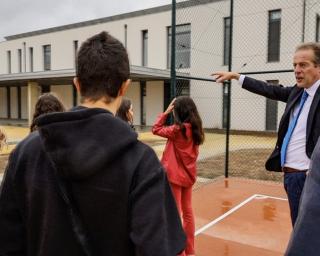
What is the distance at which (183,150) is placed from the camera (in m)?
3.87

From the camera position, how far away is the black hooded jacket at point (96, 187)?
3.78 ft

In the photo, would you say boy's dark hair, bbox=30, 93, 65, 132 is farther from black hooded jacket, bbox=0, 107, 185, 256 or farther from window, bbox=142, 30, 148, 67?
window, bbox=142, 30, 148, 67

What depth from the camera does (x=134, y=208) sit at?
1.17m

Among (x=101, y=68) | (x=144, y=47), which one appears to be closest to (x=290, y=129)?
(x=101, y=68)

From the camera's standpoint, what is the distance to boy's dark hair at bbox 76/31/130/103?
121 cm

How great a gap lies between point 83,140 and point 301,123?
7.20 ft

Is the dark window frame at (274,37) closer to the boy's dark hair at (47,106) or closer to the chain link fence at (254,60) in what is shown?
the chain link fence at (254,60)

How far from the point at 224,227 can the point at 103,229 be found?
12.1ft

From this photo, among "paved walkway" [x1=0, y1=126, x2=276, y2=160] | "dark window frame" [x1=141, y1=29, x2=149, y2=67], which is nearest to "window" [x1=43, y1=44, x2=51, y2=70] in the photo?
"dark window frame" [x1=141, y1=29, x2=149, y2=67]

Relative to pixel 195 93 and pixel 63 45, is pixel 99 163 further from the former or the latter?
pixel 63 45

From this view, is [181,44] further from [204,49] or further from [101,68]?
[101,68]

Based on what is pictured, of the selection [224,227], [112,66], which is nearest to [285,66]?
[224,227]

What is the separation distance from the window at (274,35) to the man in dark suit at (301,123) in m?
14.5

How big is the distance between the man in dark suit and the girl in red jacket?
953mm
